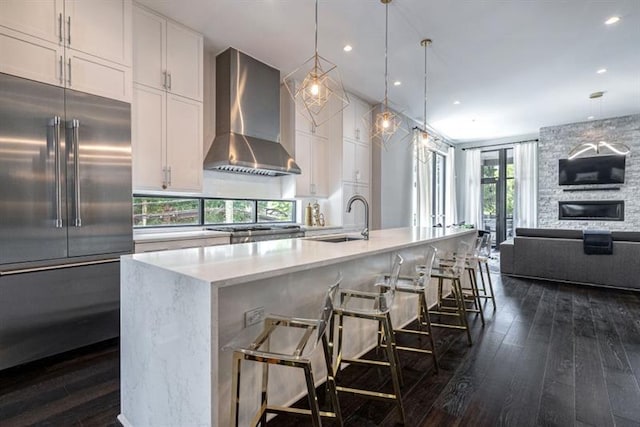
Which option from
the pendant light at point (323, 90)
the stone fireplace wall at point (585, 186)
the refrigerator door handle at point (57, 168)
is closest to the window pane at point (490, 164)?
the stone fireplace wall at point (585, 186)

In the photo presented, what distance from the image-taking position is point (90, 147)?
2.66m

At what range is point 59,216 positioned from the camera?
248 centimetres

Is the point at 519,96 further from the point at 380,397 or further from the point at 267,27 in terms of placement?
the point at 380,397

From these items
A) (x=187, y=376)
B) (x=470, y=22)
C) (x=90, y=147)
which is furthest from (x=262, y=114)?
(x=187, y=376)

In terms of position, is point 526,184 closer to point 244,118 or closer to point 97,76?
point 244,118

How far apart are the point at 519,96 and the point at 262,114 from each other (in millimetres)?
4701

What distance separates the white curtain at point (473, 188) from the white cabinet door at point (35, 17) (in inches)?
383

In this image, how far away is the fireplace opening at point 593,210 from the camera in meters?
7.42

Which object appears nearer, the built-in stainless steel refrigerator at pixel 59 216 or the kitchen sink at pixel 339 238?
the built-in stainless steel refrigerator at pixel 59 216

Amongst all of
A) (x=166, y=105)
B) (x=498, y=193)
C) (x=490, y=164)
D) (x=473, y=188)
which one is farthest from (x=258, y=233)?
(x=490, y=164)

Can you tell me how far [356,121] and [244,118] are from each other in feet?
7.53

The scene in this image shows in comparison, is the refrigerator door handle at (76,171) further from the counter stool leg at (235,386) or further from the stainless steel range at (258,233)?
the counter stool leg at (235,386)

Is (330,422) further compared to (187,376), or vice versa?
(330,422)

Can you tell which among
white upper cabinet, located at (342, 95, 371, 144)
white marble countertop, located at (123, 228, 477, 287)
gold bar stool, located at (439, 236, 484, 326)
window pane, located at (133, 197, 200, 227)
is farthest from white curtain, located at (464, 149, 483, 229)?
white marble countertop, located at (123, 228, 477, 287)
